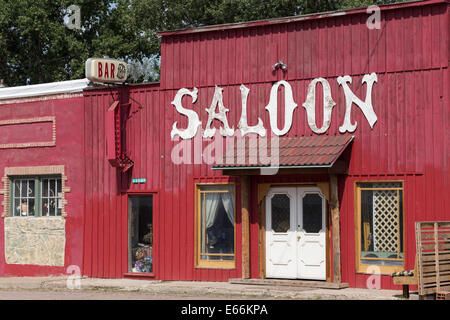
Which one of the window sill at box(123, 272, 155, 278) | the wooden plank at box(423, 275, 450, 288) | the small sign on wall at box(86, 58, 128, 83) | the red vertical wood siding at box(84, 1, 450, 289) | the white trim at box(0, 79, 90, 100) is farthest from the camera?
the white trim at box(0, 79, 90, 100)

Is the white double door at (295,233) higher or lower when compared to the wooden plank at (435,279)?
higher

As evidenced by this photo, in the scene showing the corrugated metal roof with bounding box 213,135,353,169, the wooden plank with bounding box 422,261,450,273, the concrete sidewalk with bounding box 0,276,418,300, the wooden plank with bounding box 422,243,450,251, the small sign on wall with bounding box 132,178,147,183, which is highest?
the corrugated metal roof with bounding box 213,135,353,169

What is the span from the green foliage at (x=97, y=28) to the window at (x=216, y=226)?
19.6 metres

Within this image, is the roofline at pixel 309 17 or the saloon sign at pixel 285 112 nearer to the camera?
the roofline at pixel 309 17

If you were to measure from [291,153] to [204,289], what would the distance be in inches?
150

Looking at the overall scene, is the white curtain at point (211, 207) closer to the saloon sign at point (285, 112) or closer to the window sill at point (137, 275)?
the saloon sign at point (285, 112)

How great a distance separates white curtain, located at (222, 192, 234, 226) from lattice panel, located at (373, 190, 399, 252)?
3816 millimetres

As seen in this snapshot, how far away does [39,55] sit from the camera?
1668 inches

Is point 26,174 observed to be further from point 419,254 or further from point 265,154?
point 419,254

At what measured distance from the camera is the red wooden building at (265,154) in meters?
18.8

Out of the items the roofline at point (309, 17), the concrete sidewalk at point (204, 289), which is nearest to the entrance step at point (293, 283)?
the concrete sidewalk at point (204, 289)

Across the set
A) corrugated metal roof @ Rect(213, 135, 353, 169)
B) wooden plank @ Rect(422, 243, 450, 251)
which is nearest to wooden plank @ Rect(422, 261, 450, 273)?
wooden plank @ Rect(422, 243, 450, 251)

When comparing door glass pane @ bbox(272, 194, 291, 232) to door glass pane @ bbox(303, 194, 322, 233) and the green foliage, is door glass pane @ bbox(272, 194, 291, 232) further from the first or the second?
the green foliage

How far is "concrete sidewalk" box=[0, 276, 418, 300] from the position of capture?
58.3 ft
